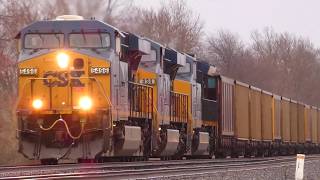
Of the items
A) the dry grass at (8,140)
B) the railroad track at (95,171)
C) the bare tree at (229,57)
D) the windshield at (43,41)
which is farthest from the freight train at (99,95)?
the bare tree at (229,57)

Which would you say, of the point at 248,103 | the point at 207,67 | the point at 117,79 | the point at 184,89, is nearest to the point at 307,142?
the point at 248,103

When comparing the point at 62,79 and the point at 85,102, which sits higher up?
the point at 62,79

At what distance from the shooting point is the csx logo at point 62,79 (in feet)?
53.1

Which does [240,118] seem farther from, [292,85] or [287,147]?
[292,85]

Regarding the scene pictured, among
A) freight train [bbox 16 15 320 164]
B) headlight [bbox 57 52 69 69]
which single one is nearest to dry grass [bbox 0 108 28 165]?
freight train [bbox 16 15 320 164]

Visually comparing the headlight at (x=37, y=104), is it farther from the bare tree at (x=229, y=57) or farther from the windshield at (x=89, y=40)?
the bare tree at (x=229, y=57)

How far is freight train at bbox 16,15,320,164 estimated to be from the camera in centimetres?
1599

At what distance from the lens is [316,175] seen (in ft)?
57.1

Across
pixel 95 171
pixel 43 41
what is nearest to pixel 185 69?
pixel 43 41

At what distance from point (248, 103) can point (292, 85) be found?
68752 mm

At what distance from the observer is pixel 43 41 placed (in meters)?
16.9

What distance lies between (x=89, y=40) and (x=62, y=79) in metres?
1.40

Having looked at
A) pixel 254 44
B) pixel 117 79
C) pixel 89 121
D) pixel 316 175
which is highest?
pixel 254 44

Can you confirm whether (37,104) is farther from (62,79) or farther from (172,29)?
(172,29)
